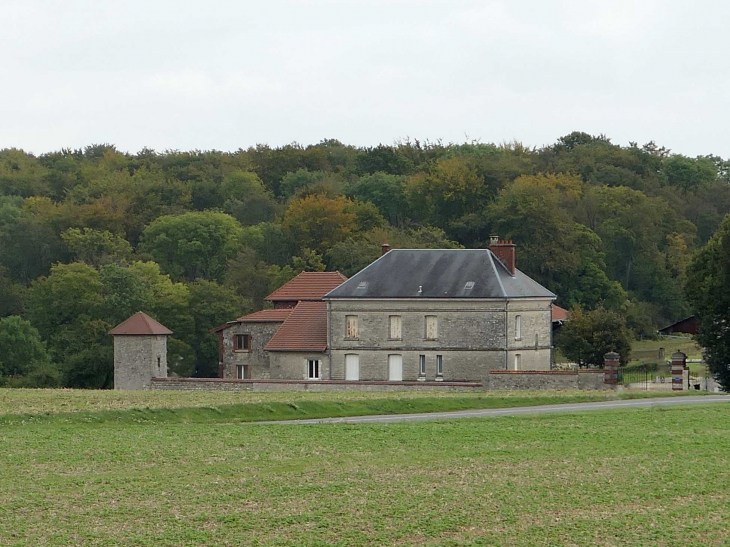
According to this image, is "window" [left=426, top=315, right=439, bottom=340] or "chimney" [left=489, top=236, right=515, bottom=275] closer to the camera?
"window" [left=426, top=315, right=439, bottom=340]

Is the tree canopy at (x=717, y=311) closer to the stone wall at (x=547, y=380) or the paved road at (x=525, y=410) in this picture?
the stone wall at (x=547, y=380)

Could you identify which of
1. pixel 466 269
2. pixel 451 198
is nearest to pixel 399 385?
pixel 466 269

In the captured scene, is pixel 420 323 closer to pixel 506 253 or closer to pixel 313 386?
pixel 506 253

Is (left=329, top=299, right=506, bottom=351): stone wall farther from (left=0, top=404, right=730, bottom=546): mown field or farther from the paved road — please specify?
(left=0, top=404, right=730, bottom=546): mown field

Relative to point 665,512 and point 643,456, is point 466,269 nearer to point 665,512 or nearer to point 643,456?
point 643,456

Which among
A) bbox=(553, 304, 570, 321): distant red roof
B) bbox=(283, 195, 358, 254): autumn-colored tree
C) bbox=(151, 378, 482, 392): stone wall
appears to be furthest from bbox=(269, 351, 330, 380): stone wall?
bbox=(283, 195, 358, 254): autumn-colored tree

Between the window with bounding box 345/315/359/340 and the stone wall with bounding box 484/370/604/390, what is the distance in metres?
9.05

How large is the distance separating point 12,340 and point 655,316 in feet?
122

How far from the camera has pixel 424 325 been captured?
56000 millimetres

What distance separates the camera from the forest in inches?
2913

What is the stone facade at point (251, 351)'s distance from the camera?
61.8m

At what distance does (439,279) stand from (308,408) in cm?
2174

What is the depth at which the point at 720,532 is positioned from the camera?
56.8 feet

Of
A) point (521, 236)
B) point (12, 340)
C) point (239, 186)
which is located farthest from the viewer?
point (239, 186)
